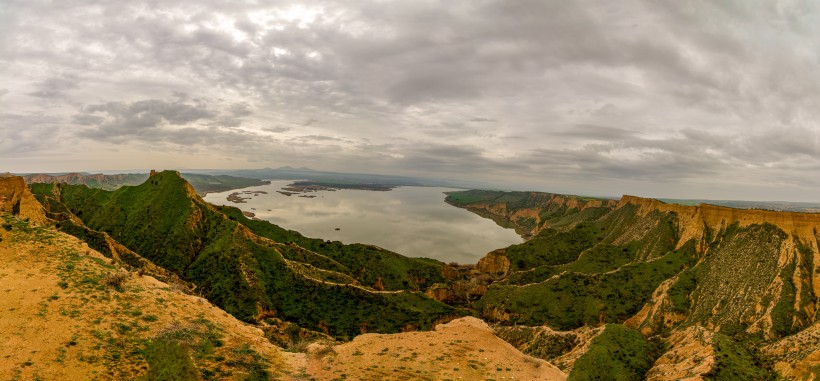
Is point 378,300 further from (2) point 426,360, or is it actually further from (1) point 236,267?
(2) point 426,360

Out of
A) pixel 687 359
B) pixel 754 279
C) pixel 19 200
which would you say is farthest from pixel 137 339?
pixel 754 279

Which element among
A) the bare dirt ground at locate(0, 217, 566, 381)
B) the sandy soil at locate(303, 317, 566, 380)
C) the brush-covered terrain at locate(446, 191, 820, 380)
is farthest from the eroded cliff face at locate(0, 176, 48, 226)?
the brush-covered terrain at locate(446, 191, 820, 380)

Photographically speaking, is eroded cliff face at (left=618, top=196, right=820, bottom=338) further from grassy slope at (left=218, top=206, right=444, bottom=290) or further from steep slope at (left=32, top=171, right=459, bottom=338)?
grassy slope at (left=218, top=206, right=444, bottom=290)

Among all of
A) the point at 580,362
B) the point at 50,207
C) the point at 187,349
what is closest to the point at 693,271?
the point at 580,362

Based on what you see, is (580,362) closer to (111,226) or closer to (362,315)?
(362,315)

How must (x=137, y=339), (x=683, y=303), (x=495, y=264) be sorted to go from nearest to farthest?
(x=137, y=339) < (x=683, y=303) < (x=495, y=264)
